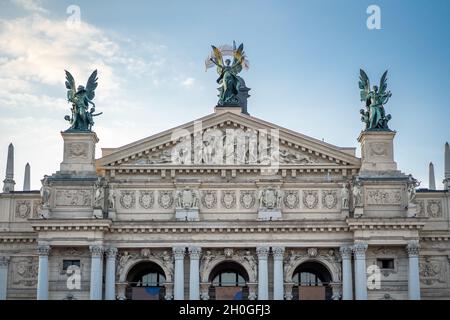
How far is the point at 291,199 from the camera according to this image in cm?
4866

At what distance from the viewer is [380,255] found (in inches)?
1882

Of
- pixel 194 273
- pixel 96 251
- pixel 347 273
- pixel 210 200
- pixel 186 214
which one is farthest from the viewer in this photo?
pixel 210 200

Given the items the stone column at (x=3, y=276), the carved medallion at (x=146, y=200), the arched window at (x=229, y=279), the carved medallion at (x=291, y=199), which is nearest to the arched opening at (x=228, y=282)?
the arched window at (x=229, y=279)

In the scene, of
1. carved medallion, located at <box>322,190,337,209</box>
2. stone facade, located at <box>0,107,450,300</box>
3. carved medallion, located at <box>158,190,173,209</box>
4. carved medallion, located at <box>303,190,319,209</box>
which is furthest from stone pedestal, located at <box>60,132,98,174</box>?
carved medallion, located at <box>322,190,337,209</box>

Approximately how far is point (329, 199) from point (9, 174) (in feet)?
63.8

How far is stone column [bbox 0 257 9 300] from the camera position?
49.3 meters

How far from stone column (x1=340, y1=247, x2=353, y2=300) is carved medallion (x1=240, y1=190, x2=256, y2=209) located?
5719 millimetres

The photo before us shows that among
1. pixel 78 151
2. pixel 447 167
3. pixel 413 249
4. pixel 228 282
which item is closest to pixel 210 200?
pixel 228 282

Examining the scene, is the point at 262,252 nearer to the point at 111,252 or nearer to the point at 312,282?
the point at 312,282

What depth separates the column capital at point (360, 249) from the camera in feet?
154

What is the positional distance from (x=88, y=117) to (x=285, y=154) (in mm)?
11871

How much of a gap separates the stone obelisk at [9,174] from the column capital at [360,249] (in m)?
20.9
